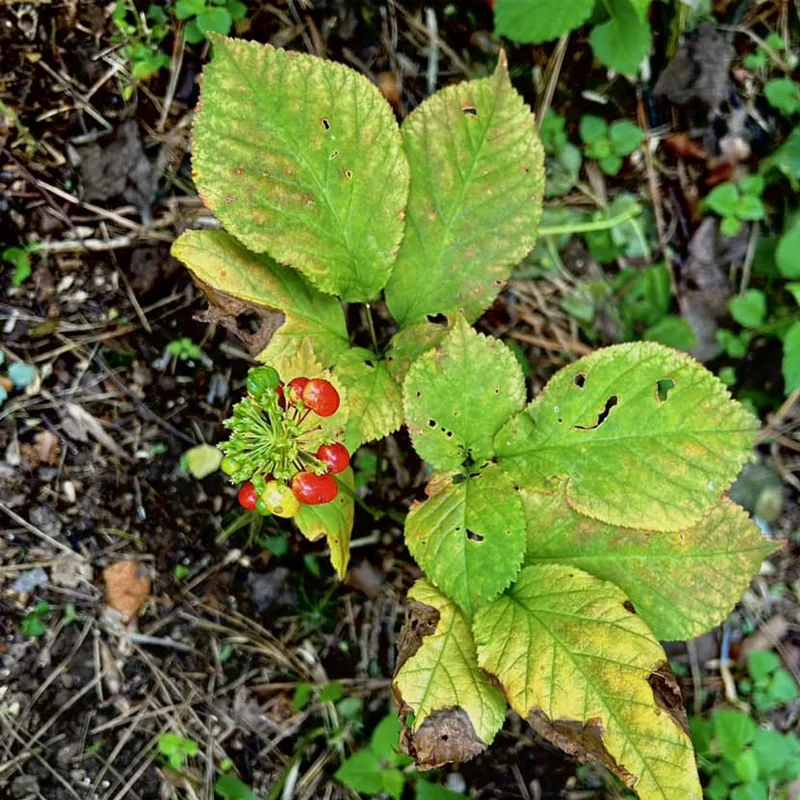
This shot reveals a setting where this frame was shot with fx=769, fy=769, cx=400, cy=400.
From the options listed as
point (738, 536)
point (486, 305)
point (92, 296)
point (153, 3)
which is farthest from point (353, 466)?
point (153, 3)

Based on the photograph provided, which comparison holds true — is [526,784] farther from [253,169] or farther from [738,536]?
[253,169]

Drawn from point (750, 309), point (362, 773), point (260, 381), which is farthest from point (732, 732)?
point (260, 381)

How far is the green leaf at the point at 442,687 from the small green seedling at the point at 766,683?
4.44ft

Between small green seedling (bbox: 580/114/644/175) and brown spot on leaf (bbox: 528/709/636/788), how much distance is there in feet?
6.53

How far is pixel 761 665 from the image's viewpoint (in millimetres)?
2824

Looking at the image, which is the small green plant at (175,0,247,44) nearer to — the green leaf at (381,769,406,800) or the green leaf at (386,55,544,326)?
the green leaf at (386,55,544,326)

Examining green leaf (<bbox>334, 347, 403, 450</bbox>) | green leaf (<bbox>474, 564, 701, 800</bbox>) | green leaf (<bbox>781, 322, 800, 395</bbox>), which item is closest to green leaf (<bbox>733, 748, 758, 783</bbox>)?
green leaf (<bbox>474, 564, 701, 800</bbox>)

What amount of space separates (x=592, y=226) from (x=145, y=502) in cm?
188

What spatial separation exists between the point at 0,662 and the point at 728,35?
11.2 feet

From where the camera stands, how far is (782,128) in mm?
2980

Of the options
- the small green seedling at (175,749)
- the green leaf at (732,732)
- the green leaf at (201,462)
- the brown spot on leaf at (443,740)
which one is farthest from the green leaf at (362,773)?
the green leaf at (732,732)

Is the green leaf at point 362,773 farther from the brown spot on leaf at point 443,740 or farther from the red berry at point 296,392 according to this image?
the red berry at point 296,392

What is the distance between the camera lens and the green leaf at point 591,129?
9.50 ft

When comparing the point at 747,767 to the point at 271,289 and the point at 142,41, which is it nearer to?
the point at 271,289
